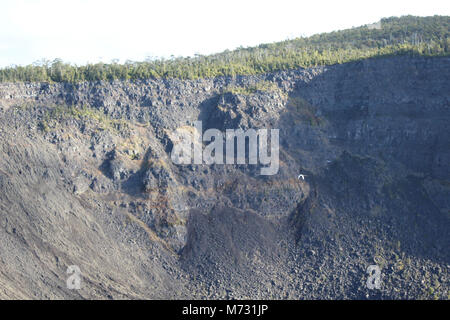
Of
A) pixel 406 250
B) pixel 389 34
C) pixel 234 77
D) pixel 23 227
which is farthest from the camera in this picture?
pixel 389 34

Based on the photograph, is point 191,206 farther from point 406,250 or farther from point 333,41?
point 333,41

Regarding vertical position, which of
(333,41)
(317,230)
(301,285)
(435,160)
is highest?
(333,41)

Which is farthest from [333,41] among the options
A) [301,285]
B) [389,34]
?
[301,285]

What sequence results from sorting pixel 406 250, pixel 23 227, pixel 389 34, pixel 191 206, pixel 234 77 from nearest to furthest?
pixel 23 227 → pixel 406 250 → pixel 191 206 → pixel 234 77 → pixel 389 34

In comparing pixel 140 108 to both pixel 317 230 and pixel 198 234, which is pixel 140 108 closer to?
pixel 198 234

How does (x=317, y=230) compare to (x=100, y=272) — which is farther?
(x=317, y=230)

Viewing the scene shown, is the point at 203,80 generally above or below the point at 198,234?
above
